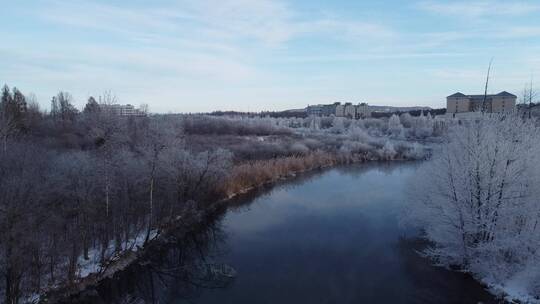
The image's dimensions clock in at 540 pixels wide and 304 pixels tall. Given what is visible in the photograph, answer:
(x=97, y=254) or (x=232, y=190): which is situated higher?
(x=97, y=254)

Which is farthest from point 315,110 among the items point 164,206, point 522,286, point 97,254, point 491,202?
point 522,286

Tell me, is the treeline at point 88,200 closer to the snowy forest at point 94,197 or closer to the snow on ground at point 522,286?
the snowy forest at point 94,197

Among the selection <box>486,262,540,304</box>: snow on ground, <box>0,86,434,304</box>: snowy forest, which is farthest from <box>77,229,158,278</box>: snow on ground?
<box>486,262,540,304</box>: snow on ground

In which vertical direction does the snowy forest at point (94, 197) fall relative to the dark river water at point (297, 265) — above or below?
above

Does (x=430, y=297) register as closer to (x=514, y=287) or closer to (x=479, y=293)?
(x=479, y=293)

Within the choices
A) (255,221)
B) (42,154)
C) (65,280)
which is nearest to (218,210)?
(255,221)

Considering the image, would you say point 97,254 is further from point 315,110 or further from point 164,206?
point 315,110

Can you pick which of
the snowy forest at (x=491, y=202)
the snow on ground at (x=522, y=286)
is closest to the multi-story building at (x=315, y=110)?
the snowy forest at (x=491, y=202)

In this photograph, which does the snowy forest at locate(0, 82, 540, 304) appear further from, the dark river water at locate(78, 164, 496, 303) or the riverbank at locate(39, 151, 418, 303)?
the dark river water at locate(78, 164, 496, 303)
